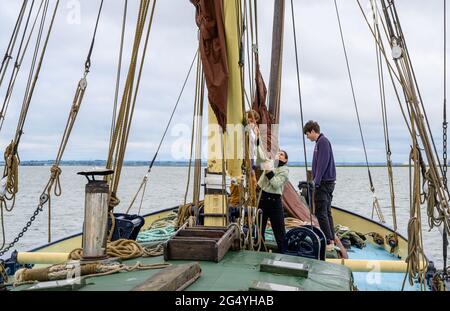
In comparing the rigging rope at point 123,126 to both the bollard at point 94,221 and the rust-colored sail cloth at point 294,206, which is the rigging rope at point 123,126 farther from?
the rust-colored sail cloth at point 294,206

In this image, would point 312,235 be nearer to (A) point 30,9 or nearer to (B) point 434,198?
(B) point 434,198

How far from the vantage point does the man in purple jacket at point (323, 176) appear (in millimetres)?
5738

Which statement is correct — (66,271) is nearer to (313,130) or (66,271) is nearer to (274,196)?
(274,196)

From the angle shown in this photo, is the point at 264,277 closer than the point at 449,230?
Yes

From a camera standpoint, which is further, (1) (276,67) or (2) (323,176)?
(1) (276,67)

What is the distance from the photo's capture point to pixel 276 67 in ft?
26.6

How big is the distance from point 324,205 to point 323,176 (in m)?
0.41

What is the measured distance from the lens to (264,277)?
3.06 meters

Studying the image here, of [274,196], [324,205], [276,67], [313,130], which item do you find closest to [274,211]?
[274,196]

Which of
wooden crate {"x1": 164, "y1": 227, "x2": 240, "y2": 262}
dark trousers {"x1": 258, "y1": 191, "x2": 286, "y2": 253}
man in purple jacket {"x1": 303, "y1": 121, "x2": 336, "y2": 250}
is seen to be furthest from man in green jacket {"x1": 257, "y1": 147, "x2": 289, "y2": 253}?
wooden crate {"x1": 164, "y1": 227, "x2": 240, "y2": 262}

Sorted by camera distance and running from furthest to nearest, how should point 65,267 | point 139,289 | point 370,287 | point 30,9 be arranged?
1. point 30,9
2. point 370,287
3. point 65,267
4. point 139,289

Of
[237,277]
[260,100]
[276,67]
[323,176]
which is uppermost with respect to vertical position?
[276,67]

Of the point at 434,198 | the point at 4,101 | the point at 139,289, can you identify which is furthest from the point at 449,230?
the point at 4,101
